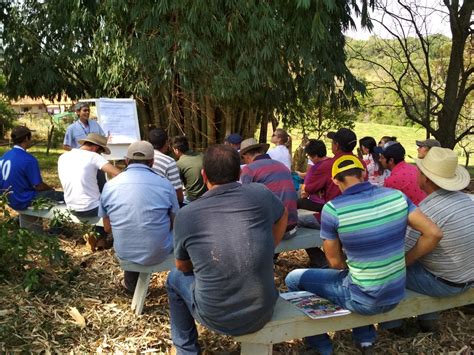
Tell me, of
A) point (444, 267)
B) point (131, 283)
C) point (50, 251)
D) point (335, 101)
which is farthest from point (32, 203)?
point (335, 101)

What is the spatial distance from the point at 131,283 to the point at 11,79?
726 cm

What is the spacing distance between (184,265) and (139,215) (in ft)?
2.57

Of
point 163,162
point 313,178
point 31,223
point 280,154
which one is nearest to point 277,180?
point 313,178

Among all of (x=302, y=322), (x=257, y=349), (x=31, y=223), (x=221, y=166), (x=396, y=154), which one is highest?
(x=221, y=166)

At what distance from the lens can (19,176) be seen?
4734 millimetres

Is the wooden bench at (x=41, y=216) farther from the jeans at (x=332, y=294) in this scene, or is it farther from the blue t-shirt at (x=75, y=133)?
the jeans at (x=332, y=294)

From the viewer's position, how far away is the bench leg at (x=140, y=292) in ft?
10.9

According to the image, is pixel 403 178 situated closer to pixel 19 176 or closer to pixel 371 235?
pixel 371 235

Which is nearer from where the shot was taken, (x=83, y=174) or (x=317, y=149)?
(x=83, y=174)

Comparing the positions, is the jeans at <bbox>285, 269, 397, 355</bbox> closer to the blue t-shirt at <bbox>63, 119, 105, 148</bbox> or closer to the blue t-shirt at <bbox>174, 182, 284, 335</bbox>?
the blue t-shirt at <bbox>174, 182, 284, 335</bbox>

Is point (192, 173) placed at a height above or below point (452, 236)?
below

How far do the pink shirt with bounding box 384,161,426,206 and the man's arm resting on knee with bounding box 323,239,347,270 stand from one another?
167 centimetres

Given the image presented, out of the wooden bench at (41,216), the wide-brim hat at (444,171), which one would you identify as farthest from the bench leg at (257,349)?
the wooden bench at (41,216)

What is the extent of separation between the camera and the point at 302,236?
12.9 feet
